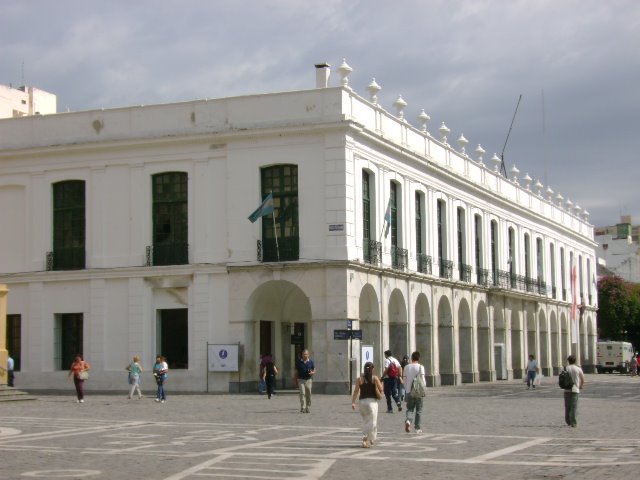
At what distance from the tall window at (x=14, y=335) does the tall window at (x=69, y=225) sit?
273 centimetres

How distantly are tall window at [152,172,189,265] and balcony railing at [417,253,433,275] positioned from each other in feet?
36.4

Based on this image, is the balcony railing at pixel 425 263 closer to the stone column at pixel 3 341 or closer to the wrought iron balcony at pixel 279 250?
the wrought iron balcony at pixel 279 250

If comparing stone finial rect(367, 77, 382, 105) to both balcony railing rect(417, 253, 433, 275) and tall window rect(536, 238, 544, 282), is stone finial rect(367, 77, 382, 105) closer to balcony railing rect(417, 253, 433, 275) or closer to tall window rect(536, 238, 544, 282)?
balcony railing rect(417, 253, 433, 275)

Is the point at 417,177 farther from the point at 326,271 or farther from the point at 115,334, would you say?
the point at 115,334

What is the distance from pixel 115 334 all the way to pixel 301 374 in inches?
572

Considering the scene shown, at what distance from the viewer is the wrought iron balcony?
3875 cm

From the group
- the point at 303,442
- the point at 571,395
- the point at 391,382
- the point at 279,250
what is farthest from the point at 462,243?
the point at 303,442

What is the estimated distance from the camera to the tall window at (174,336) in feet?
132

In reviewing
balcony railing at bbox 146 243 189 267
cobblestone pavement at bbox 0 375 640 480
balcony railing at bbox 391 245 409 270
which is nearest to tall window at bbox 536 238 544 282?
balcony railing at bbox 391 245 409 270

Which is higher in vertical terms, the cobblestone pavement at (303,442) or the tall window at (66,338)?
the tall window at (66,338)

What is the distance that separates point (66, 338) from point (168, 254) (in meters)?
5.70

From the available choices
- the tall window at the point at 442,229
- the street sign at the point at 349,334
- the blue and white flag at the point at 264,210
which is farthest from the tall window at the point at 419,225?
the street sign at the point at 349,334

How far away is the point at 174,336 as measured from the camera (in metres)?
40.6

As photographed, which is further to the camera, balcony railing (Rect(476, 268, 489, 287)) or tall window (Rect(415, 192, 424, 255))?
balcony railing (Rect(476, 268, 489, 287))
